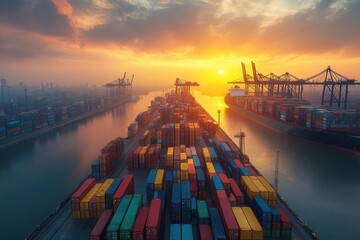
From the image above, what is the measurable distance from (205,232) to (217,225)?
2.97ft

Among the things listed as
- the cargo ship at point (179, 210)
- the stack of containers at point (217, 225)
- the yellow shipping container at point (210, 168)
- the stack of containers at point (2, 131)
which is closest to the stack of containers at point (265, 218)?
the cargo ship at point (179, 210)

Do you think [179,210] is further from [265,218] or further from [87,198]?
[87,198]

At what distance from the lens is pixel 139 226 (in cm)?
1444

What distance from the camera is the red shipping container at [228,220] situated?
13820mm

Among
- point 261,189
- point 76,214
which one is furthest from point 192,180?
point 76,214

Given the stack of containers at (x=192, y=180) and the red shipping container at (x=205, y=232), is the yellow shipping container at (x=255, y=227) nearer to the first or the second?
the red shipping container at (x=205, y=232)

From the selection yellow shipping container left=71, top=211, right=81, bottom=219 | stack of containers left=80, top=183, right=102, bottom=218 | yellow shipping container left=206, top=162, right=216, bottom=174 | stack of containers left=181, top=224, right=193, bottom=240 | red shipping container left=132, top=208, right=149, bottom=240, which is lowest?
yellow shipping container left=71, top=211, right=81, bottom=219

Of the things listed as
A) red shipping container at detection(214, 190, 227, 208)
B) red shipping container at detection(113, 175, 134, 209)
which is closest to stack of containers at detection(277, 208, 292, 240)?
red shipping container at detection(214, 190, 227, 208)

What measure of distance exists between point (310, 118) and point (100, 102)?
93616 millimetres

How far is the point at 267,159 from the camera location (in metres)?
38.1

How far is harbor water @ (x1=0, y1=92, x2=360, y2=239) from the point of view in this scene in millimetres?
21438

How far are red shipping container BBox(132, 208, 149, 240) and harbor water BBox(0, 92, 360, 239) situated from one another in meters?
11.3

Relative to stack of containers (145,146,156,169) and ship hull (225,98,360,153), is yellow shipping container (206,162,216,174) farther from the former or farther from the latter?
ship hull (225,98,360,153)

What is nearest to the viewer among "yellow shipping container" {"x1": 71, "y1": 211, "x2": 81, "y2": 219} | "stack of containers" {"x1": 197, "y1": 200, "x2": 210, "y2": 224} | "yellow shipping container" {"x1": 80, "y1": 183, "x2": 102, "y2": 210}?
"stack of containers" {"x1": 197, "y1": 200, "x2": 210, "y2": 224}
